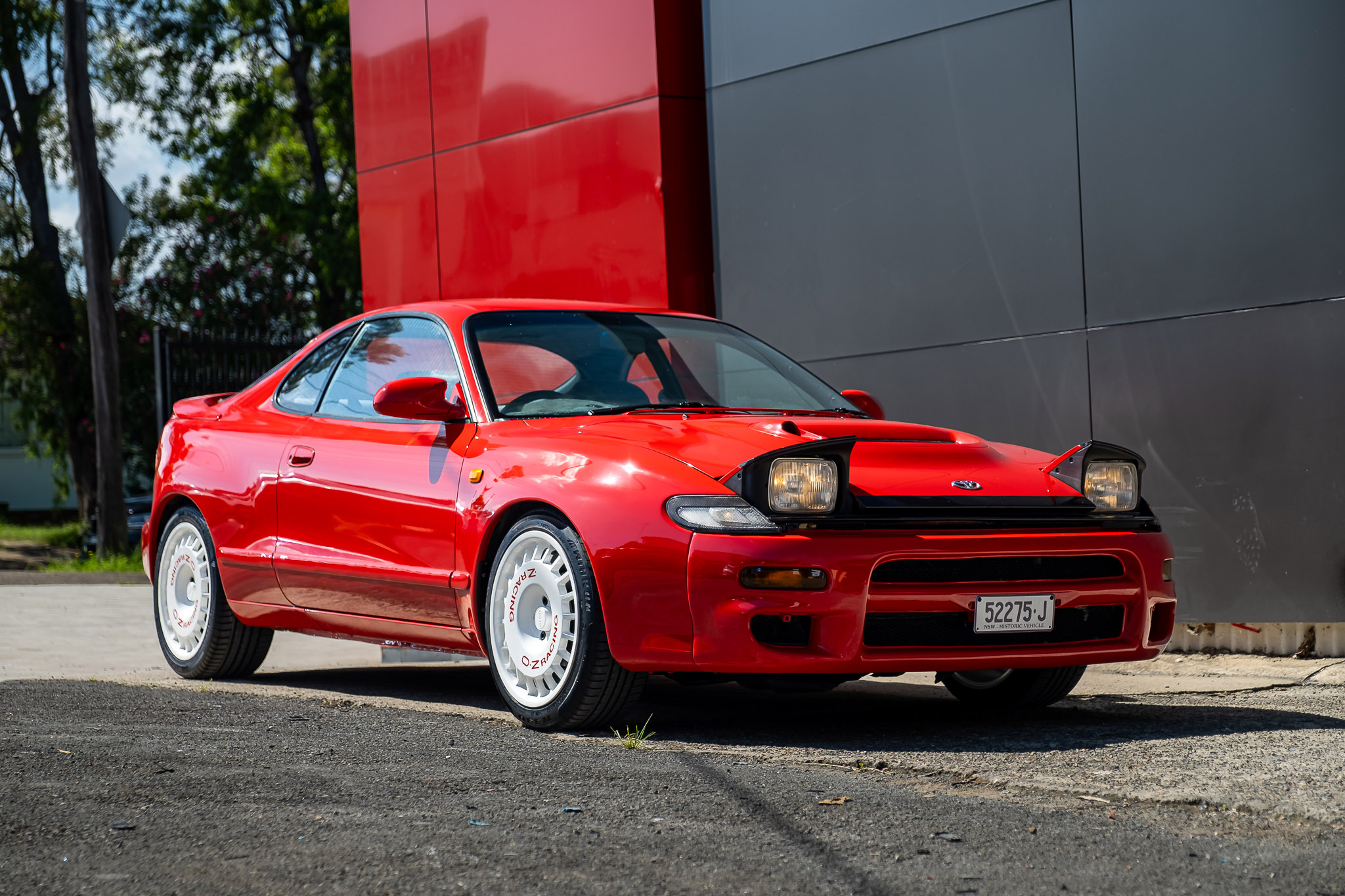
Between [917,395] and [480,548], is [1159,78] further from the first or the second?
[480,548]

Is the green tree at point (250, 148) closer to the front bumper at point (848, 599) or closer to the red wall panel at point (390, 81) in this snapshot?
the red wall panel at point (390, 81)

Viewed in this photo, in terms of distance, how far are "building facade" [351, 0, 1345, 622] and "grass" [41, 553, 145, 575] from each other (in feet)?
26.2

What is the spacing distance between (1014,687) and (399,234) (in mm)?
7096

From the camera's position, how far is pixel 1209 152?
7031 mm

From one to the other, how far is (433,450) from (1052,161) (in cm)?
392

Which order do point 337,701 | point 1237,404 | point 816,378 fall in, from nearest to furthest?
point 337,701 → point 816,378 → point 1237,404

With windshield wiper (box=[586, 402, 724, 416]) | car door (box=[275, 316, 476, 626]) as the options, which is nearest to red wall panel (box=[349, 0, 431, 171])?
car door (box=[275, 316, 476, 626])

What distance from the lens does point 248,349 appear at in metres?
15.2

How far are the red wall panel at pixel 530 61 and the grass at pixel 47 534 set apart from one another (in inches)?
654

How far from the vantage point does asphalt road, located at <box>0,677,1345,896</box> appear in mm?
2871

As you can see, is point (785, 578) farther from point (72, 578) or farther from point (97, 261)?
point (97, 261)

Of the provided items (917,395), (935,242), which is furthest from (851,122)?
(917,395)

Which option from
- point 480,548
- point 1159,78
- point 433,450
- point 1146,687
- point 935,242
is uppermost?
point 1159,78

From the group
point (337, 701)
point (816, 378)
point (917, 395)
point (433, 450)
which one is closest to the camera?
point (433, 450)
